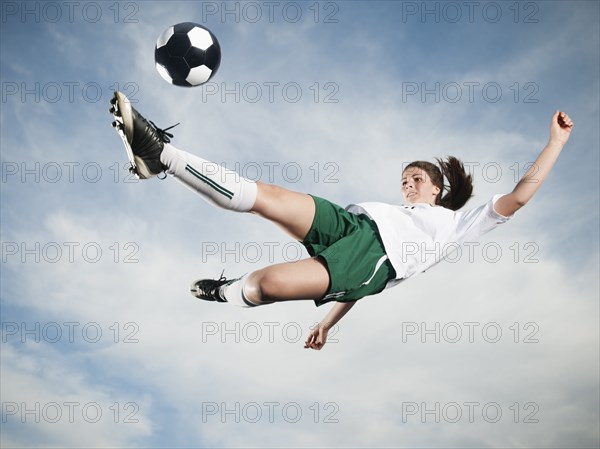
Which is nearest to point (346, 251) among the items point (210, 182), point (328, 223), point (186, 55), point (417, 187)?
point (328, 223)

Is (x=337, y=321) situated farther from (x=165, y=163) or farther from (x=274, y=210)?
(x=165, y=163)

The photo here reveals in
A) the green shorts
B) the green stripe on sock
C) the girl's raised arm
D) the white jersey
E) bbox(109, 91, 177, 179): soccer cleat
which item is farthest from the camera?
the white jersey

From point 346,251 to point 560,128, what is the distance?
1.98m

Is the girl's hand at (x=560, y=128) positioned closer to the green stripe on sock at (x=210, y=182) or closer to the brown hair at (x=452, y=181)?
the brown hair at (x=452, y=181)

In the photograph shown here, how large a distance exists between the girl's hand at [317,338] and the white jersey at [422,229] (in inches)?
44.4

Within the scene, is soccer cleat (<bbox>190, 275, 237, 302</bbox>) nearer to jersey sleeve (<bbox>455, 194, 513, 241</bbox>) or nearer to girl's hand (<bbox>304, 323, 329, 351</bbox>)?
girl's hand (<bbox>304, 323, 329, 351</bbox>)

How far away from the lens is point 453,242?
4578mm

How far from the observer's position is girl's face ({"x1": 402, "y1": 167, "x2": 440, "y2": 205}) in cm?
510

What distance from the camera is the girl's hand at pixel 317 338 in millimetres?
5395

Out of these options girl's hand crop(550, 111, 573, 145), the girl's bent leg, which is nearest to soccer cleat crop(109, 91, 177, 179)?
the girl's bent leg

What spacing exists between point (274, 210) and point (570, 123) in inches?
96.8

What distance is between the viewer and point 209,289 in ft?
16.2

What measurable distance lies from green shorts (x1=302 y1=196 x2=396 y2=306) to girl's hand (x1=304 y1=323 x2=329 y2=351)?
111cm

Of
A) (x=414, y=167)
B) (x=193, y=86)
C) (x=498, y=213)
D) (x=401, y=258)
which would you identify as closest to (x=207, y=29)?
(x=193, y=86)
